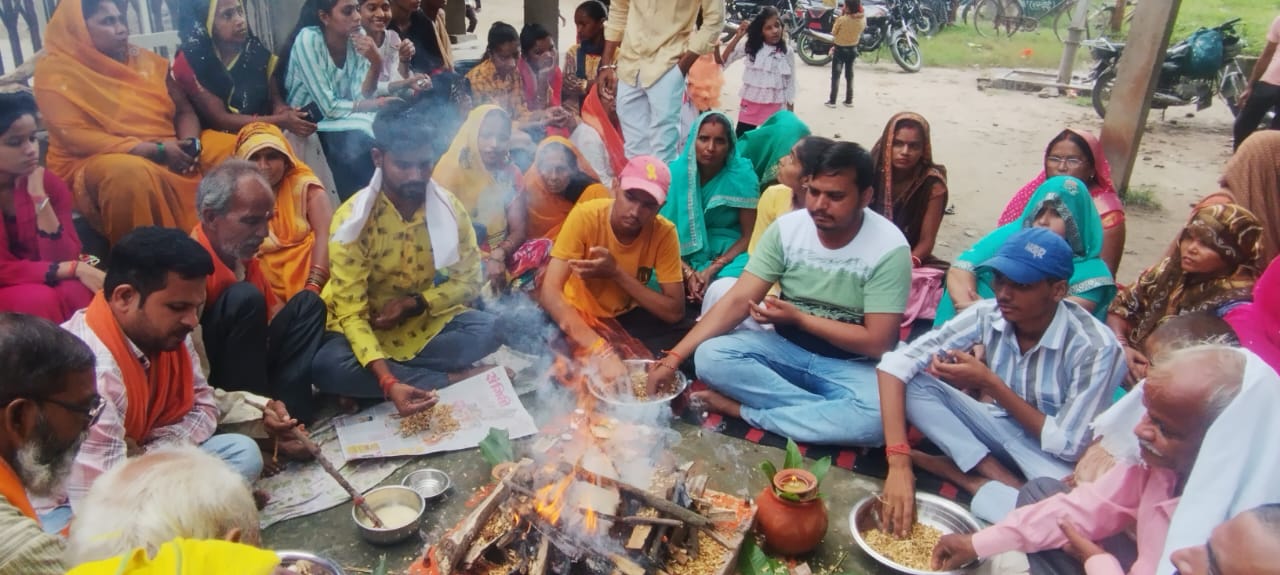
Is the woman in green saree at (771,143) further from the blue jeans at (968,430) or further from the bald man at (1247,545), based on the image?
the bald man at (1247,545)

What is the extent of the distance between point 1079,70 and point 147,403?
18319 mm

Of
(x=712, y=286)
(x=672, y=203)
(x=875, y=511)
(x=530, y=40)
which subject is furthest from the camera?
(x=530, y=40)

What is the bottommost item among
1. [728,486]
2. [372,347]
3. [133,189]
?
[728,486]

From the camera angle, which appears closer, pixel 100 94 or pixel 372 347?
pixel 372 347

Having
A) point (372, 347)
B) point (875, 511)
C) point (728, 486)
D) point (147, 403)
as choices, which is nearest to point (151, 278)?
point (147, 403)

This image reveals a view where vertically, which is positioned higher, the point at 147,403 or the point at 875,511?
the point at 147,403

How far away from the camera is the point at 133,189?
14.0 feet

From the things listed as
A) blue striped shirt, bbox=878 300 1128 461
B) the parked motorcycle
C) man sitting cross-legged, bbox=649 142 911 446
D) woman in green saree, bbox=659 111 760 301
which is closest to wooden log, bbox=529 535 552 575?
man sitting cross-legged, bbox=649 142 911 446

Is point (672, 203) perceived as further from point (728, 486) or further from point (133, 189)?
point (133, 189)

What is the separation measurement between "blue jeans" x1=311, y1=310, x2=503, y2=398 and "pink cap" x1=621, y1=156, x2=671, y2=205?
1086 mm

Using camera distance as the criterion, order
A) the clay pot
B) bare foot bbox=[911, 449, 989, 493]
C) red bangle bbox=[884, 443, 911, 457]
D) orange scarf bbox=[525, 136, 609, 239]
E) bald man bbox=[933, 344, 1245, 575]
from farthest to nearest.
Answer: orange scarf bbox=[525, 136, 609, 239]
bare foot bbox=[911, 449, 989, 493]
red bangle bbox=[884, 443, 911, 457]
the clay pot
bald man bbox=[933, 344, 1245, 575]

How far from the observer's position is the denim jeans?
6.63 meters

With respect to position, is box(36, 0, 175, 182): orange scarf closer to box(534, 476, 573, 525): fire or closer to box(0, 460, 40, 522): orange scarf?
box(0, 460, 40, 522): orange scarf

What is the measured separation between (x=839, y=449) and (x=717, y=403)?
2.17 ft
